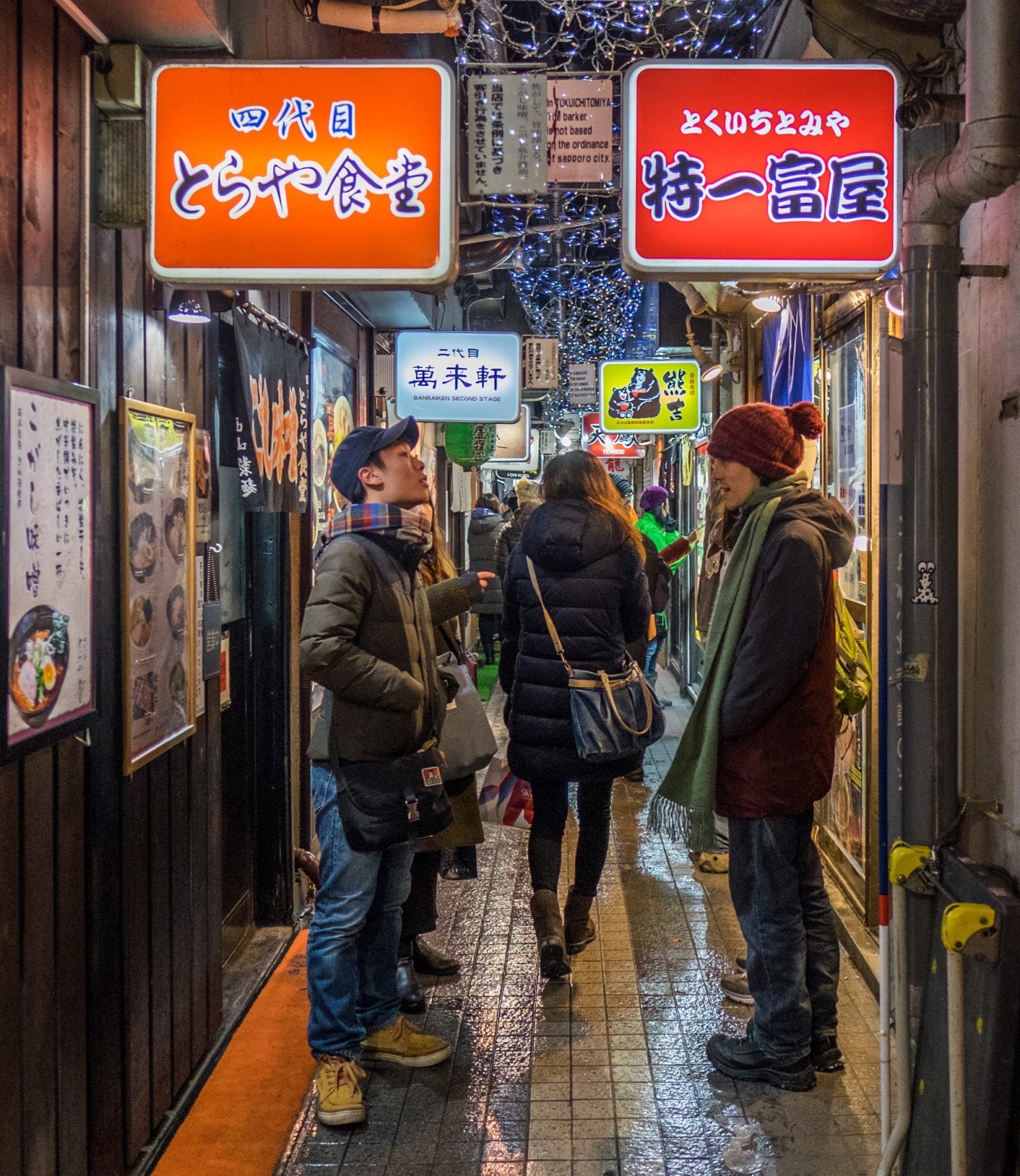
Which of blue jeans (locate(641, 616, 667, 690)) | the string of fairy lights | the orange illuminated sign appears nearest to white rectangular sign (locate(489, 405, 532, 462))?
the string of fairy lights

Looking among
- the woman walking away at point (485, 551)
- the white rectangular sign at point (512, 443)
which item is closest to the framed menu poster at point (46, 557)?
the woman walking away at point (485, 551)

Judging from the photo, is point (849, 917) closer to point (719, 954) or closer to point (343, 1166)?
point (719, 954)

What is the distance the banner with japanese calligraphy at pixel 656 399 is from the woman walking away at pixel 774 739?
29.9 feet

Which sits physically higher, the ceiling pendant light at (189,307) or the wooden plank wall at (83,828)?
the ceiling pendant light at (189,307)

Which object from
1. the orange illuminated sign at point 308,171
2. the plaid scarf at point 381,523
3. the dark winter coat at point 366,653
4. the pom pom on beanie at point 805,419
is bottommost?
the dark winter coat at point 366,653

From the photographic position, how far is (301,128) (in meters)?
3.32

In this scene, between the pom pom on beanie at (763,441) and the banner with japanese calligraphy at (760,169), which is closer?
the banner with japanese calligraphy at (760,169)

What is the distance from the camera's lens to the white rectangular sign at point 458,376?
10023mm

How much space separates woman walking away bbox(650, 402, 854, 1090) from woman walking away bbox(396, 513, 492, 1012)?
1.04m

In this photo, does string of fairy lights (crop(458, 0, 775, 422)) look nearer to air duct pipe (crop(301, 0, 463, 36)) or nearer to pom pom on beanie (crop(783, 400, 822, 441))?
air duct pipe (crop(301, 0, 463, 36))

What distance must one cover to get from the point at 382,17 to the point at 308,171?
84.3 inches

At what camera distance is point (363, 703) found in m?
3.77

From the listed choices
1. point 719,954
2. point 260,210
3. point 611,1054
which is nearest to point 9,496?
point 260,210

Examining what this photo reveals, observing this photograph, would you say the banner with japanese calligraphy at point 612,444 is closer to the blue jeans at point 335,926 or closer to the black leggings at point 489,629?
the black leggings at point 489,629
